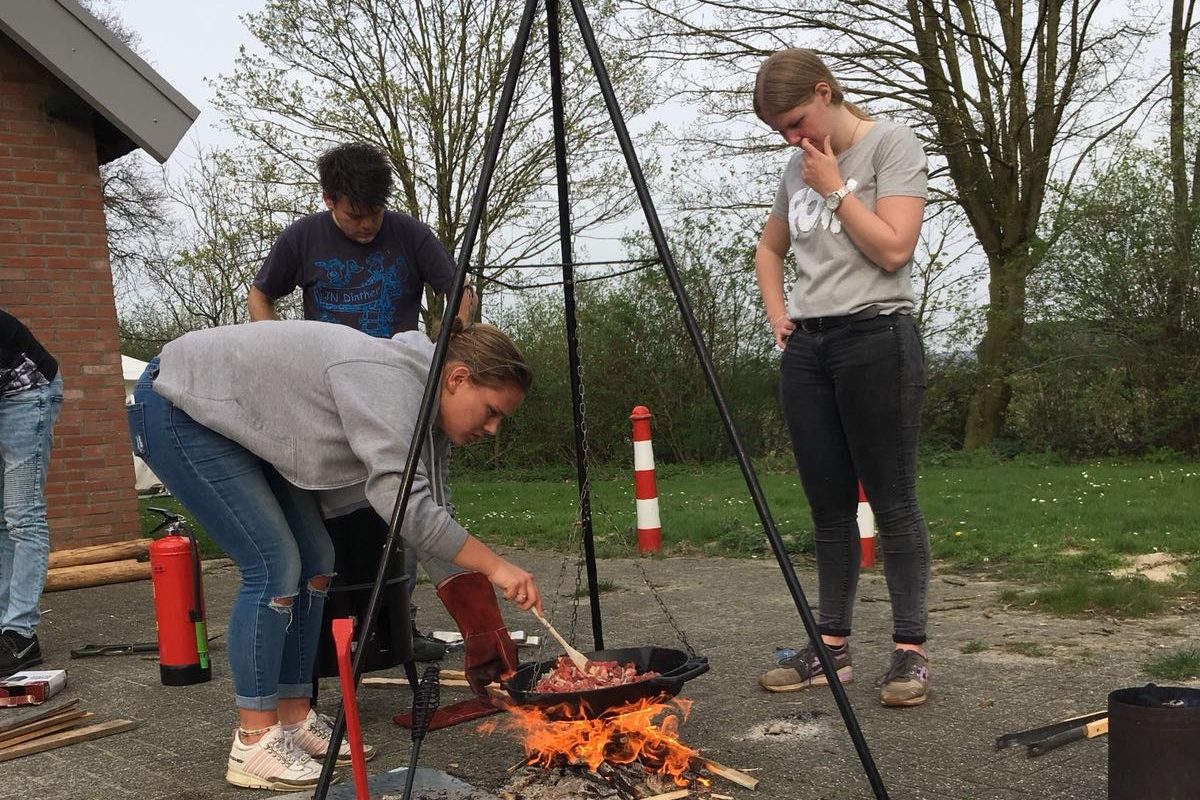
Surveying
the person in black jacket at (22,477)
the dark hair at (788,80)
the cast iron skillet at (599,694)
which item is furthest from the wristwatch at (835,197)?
the person in black jacket at (22,477)

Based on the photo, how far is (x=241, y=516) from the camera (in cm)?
292

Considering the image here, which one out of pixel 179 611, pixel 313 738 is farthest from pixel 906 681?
pixel 179 611

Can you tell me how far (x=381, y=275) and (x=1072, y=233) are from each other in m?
11.4

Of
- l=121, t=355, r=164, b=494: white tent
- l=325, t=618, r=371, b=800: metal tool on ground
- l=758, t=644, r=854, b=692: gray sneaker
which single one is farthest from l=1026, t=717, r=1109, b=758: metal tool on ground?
l=121, t=355, r=164, b=494: white tent

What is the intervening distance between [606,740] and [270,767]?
38.1 inches

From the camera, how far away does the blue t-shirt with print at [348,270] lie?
4172mm

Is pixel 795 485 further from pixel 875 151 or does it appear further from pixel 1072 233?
pixel 875 151

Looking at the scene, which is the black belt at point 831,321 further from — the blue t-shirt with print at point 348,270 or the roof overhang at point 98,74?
the roof overhang at point 98,74

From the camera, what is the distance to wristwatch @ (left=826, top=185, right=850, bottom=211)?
3.10m

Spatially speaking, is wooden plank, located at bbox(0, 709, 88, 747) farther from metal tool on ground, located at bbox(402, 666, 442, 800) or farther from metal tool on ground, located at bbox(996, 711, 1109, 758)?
metal tool on ground, located at bbox(996, 711, 1109, 758)

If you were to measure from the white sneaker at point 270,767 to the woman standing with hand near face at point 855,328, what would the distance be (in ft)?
5.59

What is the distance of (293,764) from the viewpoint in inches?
119

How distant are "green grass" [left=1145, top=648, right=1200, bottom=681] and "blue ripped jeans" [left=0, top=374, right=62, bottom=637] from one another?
4.26 meters

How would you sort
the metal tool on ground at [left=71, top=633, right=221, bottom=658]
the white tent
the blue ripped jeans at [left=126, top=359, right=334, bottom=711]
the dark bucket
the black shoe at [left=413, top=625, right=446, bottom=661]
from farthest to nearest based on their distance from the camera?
the white tent < the metal tool on ground at [left=71, top=633, right=221, bottom=658] < the black shoe at [left=413, top=625, right=446, bottom=661] < the blue ripped jeans at [left=126, top=359, right=334, bottom=711] < the dark bucket
